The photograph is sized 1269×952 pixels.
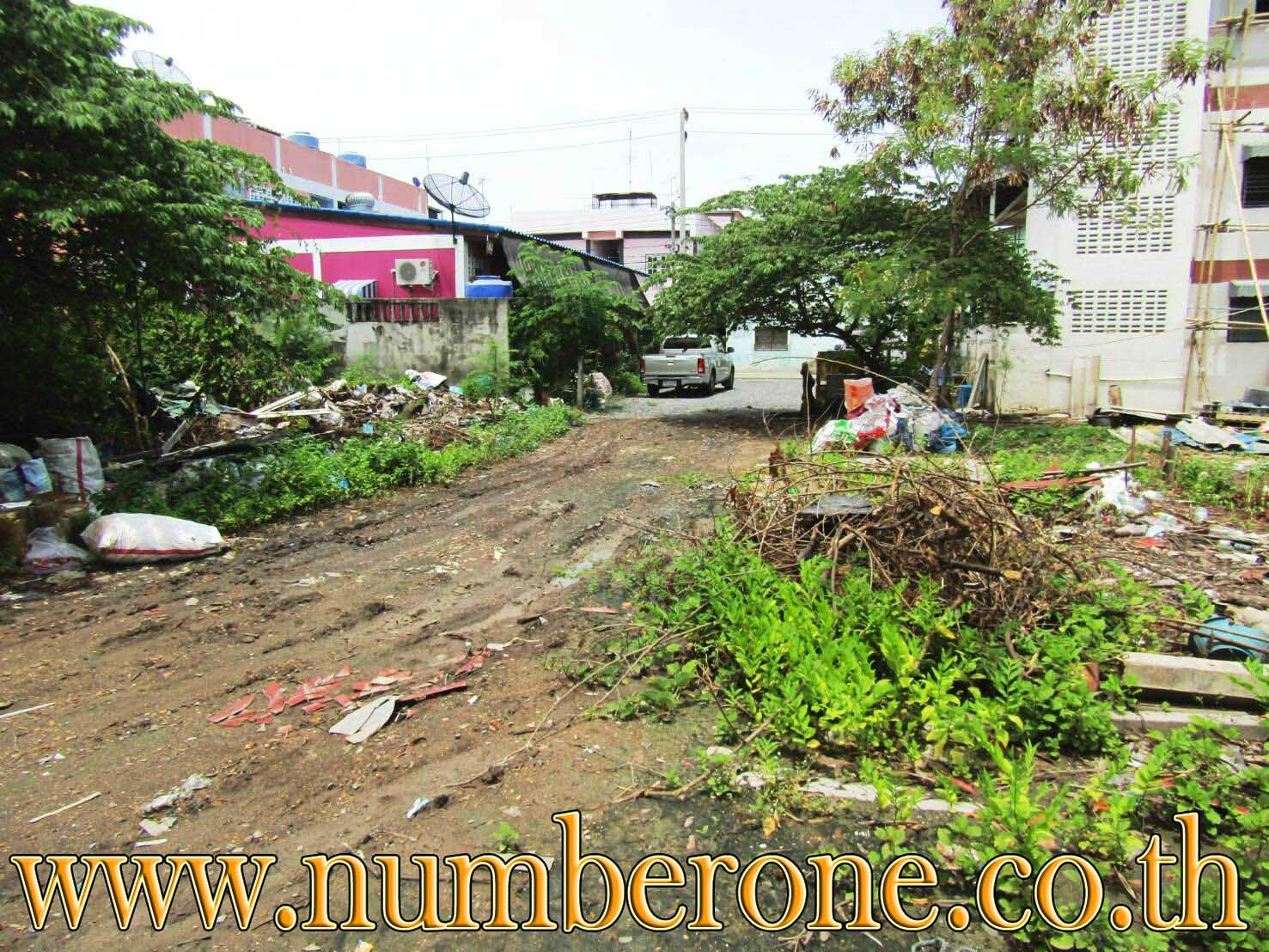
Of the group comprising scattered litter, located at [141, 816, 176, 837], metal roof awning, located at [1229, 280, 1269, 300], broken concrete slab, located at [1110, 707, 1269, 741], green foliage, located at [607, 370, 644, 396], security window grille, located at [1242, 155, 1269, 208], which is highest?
security window grille, located at [1242, 155, 1269, 208]

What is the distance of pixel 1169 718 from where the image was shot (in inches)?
139

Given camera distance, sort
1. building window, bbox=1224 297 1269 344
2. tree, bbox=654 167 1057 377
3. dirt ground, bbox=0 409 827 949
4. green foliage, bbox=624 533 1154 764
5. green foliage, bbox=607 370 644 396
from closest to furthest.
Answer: dirt ground, bbox=0 409 827 949
green foliage, bbox=624 533 1154 764
tree, bbox=654 167 1057 377
building window, bbox=1224 297 1269 344
green foliage, bbox=607 370 644 396

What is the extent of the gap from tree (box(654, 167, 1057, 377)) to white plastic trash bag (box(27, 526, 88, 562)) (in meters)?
10.2

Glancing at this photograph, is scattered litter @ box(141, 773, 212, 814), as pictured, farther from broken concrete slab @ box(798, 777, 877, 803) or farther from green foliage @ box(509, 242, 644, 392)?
green foliage @ box(509, 242, 644, 392)

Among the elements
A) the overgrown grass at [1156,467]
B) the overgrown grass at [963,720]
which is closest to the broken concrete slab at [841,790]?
the overgrown grass at [963,720]

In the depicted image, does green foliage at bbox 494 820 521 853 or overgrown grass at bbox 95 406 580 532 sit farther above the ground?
overgrown grass at bbox 95 406 580 532

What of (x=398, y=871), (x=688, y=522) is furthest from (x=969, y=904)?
(x=688, y=522)

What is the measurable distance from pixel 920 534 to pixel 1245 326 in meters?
13.5

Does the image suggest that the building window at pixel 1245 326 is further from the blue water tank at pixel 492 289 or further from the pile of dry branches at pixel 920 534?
the blue water tank at pixel 492 289

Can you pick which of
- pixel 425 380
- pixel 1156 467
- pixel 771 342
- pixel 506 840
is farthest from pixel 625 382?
pixel 506 840

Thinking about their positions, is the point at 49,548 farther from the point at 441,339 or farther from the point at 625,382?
the point at 625,382

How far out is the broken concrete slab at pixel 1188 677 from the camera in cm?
359

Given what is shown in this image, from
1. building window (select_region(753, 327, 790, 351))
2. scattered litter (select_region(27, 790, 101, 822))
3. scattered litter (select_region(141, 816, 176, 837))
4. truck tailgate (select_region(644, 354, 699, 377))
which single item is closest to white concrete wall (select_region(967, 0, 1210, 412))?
truck tailgate (select_region(644, 354, 699, 377))

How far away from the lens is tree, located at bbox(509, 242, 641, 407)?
Result: 631 inches
